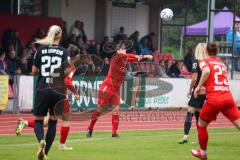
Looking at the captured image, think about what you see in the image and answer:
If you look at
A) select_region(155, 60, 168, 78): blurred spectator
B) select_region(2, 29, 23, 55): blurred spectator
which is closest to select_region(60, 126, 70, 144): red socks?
select_region(2, 29, 23, 55): blurred spectator

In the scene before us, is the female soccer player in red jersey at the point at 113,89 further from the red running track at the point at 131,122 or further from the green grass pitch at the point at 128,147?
the red running track at the point at 131,122

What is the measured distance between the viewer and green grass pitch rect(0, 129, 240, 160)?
47.3 ft

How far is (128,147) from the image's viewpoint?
16.2m

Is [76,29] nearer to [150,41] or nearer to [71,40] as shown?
[71,40]

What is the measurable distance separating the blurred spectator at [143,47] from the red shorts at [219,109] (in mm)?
17958

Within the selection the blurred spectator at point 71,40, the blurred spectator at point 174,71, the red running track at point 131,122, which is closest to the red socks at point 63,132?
the red running track at point 131,122

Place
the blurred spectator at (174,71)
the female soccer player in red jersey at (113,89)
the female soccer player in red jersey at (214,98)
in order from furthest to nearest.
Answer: the blurred spectator at (174,71)
the female soccer player in red jersey at (113,89)
the female soccer player in red jersey at (214,98)

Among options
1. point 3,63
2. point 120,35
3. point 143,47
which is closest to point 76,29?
point 120,35

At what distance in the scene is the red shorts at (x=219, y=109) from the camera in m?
13.4

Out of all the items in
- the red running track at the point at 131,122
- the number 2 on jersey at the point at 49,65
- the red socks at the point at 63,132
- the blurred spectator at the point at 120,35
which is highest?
the blurred spectator at the point at 120,35

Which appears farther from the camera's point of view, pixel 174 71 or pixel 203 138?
pixel 174 71

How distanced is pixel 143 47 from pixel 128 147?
625 inches

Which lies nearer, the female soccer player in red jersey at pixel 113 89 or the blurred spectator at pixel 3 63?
the female soccer player in red jersey at pixel 113 89

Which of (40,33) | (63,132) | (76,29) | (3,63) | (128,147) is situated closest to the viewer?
(63,132)
